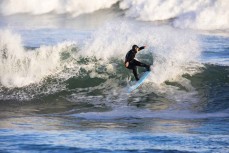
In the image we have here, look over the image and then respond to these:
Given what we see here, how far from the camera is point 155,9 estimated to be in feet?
89.3

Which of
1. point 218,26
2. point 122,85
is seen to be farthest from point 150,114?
point 218,26

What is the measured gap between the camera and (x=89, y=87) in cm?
1561

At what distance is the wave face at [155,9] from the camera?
83.2ft

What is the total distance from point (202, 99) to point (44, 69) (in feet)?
14.9

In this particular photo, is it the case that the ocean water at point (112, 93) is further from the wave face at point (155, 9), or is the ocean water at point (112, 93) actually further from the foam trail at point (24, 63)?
the wave face at point (155, 9)

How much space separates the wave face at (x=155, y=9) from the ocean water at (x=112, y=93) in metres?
1.00

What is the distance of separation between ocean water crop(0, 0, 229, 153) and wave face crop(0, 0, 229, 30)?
1.00 m

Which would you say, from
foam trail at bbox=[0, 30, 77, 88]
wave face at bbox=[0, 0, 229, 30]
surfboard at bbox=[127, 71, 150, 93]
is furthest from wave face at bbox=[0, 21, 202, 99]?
wave face at bbox=[0, 0, 229, 30]

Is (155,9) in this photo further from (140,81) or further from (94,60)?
(140,81)

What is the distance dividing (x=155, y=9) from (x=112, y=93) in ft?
41.7

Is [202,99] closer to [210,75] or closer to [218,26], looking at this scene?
[210,75]

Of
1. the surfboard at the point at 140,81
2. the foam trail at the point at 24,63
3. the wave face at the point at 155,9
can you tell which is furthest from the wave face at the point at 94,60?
the wave face at the point at 155,9

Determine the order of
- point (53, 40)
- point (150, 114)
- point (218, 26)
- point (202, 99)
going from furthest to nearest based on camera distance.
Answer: point (218, 26) < point (53, 40) < point (202, 99) < point (150, 114)

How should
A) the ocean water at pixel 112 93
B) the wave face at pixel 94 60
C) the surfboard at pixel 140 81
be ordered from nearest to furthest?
the ocean water at pixel 112 93 → the surfboard at pixel 140 81 → the wave face at pixel 94 60
